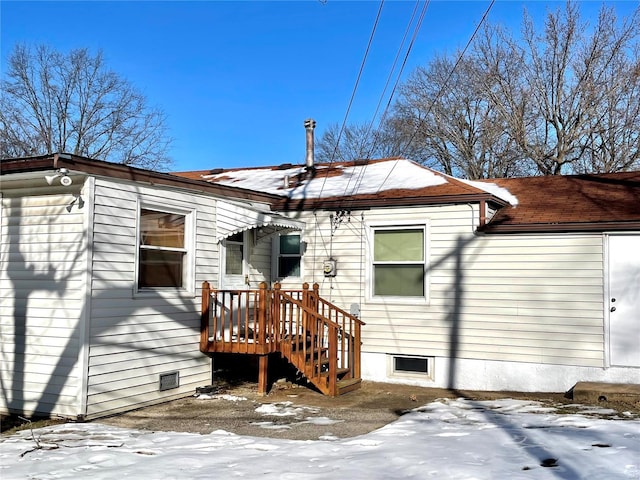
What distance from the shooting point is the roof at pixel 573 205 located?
857cm

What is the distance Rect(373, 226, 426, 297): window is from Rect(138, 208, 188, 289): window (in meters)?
3.22

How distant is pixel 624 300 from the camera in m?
8.38

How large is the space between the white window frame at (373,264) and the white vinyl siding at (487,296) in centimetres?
5

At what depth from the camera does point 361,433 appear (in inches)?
249

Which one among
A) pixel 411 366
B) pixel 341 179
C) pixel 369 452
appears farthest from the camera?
pixel 341 179

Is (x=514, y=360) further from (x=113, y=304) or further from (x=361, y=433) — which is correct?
(x=113, y=304)

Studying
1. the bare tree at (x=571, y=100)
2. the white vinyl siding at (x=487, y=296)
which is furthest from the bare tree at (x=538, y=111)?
the white vinyl siding at (x=487, y=296)

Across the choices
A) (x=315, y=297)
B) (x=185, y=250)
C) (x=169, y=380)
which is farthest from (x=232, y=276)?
(x=169, y=380)

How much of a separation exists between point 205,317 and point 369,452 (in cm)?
417

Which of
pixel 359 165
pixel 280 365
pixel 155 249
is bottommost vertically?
pixel 280 365

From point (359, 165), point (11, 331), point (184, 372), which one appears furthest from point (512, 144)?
point (11, 331)

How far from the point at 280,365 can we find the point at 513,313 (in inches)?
164

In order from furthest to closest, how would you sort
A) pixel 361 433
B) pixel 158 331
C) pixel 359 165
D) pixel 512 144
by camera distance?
pixel 512 144 < pixel 359 165 < pixel 158 331 < pixel 361 433

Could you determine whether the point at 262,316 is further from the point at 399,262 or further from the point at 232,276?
the point at 399,262
